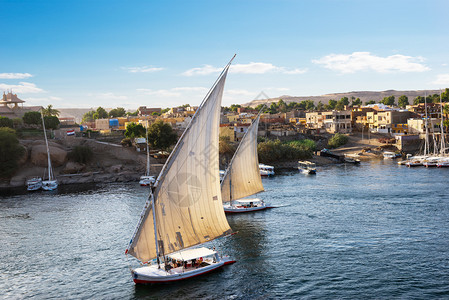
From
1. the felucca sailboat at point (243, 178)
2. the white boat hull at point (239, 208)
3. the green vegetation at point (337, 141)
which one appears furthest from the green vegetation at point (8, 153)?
the green vegetation at point (337, 141)

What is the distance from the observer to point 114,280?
33531 millimetres

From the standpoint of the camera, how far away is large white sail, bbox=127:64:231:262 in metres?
31.2

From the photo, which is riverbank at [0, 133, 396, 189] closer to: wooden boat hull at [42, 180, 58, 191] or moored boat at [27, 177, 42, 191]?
wooden boat hull at [42, 180, 58, 191]

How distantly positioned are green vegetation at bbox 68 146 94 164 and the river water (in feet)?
87.1

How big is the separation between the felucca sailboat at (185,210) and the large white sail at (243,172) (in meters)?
19.5

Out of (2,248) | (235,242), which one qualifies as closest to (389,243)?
(235,242)

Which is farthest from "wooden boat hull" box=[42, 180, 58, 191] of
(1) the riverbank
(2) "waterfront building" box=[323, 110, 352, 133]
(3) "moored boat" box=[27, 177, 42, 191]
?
(2) "waterfront building" box=[323, 110, 352, 133]

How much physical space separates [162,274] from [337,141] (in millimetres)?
101137

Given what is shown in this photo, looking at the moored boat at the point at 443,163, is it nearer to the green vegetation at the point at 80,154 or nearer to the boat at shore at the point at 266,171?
the boat at shore at the point at 266,171

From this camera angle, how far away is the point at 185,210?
33094mm

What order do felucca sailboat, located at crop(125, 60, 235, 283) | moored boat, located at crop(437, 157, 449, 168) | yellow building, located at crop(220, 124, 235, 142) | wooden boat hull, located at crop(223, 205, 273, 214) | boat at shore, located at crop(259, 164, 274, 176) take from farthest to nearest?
yellow building, located at crop(220, 124, 235, 142) → moored boat, located at crop(437, 157, 449, 168) → boat at shore, located at crop(259, 164, 274, 176) → wooden boat hull, located at crop(223, 205, 273, 214) → felucca sailboat, located at crop(125, 60, 235, 283)

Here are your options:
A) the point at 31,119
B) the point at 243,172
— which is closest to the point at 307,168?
the point at 243,172

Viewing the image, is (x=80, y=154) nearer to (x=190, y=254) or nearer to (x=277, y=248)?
(x=277, y=248)

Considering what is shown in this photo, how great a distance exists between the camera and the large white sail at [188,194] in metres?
31.2
